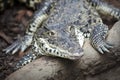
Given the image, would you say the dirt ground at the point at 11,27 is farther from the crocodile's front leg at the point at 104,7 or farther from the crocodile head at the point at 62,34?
the crocodile head at the point at 62,34

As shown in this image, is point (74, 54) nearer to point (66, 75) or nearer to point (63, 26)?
point (66, 75)

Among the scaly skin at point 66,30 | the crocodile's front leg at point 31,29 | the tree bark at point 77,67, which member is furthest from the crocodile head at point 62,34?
the crocodile's front leg at point 31,29

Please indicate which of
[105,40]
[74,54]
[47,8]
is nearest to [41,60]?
[74,54]

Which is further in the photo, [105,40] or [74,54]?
[105,40]

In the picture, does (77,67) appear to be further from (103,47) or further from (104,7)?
(104,7)

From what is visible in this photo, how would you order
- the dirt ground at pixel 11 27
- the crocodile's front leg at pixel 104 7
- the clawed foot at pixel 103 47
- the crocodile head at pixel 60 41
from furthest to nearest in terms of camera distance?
the crocodile's front leg at pixel 104 7 < the dirt ground at pixel 11 27 < the clawed foot at pixel 103 47 < the crocodile head at pixel 60 41
